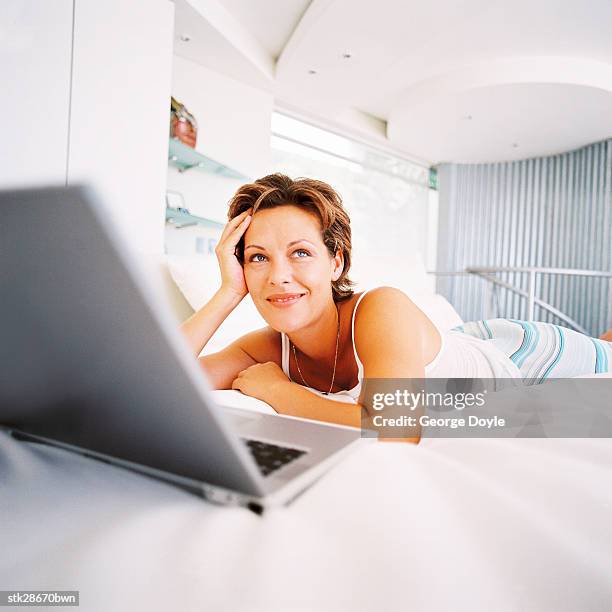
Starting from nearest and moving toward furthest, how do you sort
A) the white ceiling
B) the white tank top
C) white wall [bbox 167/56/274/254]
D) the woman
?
the woman → the white tank top → the white ceiling → white wall [bbox 167/56/274/254]

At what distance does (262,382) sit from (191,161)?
2.45 metres

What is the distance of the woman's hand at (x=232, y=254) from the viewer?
107 centimetres

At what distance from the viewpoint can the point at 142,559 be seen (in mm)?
287

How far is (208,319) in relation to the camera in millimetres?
1121

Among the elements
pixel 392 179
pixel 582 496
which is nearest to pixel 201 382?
pixel 582 496

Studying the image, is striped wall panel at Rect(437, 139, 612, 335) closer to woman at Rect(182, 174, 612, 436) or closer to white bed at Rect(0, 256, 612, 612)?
woman at Rect(182, 174, 612, 436)

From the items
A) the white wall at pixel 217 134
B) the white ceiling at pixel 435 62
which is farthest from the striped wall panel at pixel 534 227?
the white wall at pixel 217 134

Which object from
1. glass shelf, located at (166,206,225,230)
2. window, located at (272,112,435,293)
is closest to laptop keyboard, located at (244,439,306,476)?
glass shelf, located at (166,206,225,230)

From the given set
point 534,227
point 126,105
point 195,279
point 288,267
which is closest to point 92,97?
point 126,105

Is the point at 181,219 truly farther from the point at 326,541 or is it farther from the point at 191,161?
the point at 326,541

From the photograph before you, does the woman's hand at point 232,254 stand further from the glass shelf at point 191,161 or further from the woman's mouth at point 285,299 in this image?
the glass shelf at point 191,161

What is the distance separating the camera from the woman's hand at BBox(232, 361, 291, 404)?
90 cm

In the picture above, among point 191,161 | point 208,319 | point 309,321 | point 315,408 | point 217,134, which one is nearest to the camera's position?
point 315,408

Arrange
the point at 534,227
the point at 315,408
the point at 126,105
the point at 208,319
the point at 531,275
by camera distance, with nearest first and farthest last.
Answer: the point at 315,408 → the point at 208,319 → the point at 126,105 → the point at 531,275 → the point at 534,227
